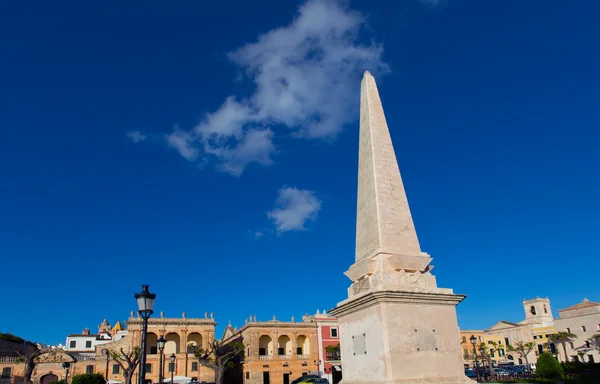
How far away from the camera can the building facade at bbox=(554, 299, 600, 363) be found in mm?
52406

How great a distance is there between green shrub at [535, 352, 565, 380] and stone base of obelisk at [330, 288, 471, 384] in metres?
21.4

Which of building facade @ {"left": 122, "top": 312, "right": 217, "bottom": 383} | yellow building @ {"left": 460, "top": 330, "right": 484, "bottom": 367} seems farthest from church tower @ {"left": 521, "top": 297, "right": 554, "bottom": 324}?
building facade @ {"left": 122, "top": 312, "right": 217, "bottom": 383}

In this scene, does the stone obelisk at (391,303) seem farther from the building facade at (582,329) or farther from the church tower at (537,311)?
the church tower at (537,311)

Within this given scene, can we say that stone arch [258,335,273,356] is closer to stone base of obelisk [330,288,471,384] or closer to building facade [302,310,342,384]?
building facade [302,310,342,384]

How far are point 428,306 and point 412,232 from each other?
1404 millimetres

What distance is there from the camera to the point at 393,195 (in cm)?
822

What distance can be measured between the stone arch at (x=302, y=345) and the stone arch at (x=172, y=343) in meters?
14.9

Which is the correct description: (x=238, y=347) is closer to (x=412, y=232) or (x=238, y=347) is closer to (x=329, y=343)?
(x=329, y=343)

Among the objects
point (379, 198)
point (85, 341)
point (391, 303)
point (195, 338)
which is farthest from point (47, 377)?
point (391, 303)

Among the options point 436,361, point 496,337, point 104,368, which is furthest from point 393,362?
point 496,337

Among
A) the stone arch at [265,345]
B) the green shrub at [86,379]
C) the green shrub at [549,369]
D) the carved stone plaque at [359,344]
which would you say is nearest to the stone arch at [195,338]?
the stone arch at [265,345]

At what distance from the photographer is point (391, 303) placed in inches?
272

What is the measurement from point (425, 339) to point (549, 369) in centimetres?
2220

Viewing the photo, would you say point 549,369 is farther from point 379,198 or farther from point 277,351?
point 277,351
